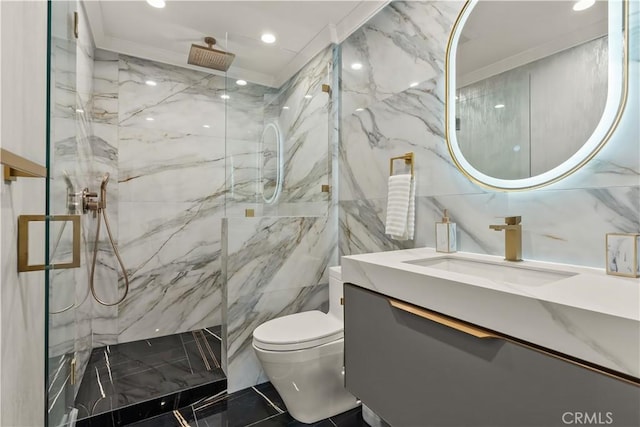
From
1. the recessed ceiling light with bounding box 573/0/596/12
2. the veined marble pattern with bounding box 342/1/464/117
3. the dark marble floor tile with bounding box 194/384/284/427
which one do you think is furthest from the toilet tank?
the recessed ceiling light with bounding box 573/0/596/12

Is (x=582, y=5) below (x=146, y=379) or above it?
above

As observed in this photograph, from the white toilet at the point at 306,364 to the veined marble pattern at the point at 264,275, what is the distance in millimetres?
322

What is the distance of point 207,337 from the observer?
262 cm

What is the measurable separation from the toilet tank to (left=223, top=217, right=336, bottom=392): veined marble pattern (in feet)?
1.12

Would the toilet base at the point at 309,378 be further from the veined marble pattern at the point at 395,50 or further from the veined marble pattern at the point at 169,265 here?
the veined marble pattern at the point at 395,50

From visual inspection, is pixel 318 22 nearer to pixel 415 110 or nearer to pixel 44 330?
pixel 415 110

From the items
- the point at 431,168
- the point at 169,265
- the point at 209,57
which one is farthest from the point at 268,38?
the point at 169,265

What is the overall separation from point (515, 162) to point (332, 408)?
154 centimetres

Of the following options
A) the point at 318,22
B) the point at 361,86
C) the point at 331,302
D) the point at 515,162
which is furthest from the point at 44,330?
the point at 318,22

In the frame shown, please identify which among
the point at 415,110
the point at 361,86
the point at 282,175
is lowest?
the point at 282,175

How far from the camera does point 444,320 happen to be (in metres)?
0.88

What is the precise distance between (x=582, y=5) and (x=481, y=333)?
4.03ft

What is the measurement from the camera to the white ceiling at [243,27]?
2.02m

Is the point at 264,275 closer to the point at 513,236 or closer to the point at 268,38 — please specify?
the point at 513,236
